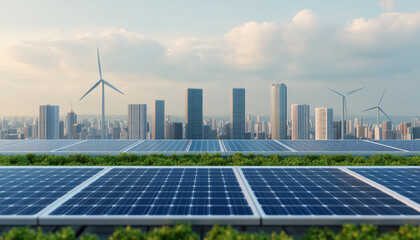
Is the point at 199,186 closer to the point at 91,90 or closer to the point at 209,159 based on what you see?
the point at 209,159

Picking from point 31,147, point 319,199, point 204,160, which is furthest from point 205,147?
point 31,147

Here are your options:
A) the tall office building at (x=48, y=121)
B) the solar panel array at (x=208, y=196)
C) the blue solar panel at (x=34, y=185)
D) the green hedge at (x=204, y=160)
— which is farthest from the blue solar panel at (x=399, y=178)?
the tall office building at (x=48, y=121)

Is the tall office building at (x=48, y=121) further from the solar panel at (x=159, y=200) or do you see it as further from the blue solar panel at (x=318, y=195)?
the blue solar panel at (x=318, y=195)

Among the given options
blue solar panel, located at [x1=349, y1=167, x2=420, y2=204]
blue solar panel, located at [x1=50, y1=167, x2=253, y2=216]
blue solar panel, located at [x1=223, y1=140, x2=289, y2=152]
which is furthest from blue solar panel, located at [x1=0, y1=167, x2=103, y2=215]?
blue solar panel, located at [x1=223, y1=140, x2=289, y2=152]

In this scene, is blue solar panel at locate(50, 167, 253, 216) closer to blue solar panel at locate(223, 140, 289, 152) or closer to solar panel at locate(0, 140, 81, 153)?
blue solar panel at locate(223, 140, 289, 152)

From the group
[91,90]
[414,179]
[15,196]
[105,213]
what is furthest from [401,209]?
[91,90]
